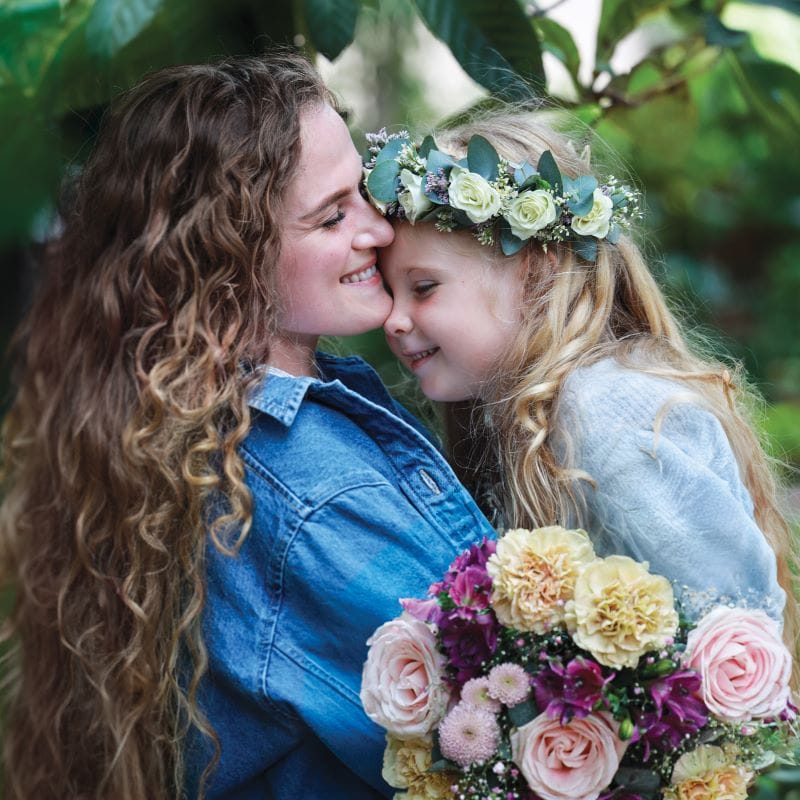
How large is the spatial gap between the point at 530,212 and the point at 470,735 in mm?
1131

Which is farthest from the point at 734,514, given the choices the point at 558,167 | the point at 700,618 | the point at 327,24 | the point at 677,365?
the point at 327,24

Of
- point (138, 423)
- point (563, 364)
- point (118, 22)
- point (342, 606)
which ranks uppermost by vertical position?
point (118, 22)

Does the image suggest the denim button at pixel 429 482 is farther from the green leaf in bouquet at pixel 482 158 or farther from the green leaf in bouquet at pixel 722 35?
the green leaf in bouquet at pixel 722 35

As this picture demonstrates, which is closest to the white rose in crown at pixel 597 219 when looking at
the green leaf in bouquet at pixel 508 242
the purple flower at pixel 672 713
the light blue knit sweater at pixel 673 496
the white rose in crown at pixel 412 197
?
the green leaf in bouquet at pixel 508 242

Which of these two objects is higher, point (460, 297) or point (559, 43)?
point (559, 43)

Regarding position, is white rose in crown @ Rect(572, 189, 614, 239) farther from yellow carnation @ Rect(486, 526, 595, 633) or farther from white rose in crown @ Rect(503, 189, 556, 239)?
yellow carnation @ Rect(486, 526, 595, 633)

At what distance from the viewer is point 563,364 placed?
232 centimetres

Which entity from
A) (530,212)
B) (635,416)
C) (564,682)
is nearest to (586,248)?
(530,212)

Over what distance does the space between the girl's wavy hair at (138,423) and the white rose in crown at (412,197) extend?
27 cm

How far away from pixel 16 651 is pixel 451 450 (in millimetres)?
1161

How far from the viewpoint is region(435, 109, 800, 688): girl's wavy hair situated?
2.27m

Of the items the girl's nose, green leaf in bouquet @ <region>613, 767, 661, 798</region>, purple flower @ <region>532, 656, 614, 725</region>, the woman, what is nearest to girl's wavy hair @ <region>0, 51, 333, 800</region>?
the woman

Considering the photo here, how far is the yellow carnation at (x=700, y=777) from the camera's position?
1.81m

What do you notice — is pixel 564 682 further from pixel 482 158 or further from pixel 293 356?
pixel 482 158
